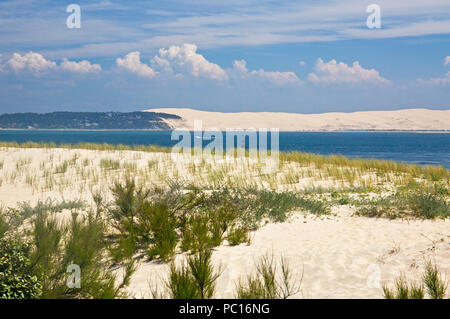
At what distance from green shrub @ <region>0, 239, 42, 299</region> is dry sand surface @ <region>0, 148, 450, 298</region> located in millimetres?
1140

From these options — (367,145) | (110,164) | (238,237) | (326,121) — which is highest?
(326,121)

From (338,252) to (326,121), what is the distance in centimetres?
12123

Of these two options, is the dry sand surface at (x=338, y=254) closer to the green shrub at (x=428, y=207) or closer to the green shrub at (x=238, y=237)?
the green shrub at (x=238, y=237)

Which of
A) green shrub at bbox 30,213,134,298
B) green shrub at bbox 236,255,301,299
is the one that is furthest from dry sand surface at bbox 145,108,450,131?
green shrub at bbox 236,255,301,299

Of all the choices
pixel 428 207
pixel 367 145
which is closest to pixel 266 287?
pixel 428 207

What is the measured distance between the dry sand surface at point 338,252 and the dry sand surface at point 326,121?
101299 millimetres

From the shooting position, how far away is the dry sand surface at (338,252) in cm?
518

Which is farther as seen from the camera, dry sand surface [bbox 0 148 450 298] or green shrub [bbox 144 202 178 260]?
green shrub [bbox 144 202 178 260]

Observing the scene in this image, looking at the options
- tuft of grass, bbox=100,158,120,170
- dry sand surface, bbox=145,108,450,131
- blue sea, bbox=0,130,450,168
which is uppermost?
dry sand surface, bbox=145,108,450,131

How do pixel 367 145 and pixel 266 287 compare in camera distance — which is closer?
pixel 266 287

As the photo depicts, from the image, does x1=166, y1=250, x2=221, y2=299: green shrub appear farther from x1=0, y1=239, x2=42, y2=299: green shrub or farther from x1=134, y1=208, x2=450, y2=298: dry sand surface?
x1=0, y1=239, x2=42, y2=299: green shrub

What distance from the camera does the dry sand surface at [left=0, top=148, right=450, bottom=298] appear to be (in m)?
5.18

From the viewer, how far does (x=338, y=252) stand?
6.42 meters

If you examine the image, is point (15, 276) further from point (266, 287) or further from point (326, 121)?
point (326, 121)
